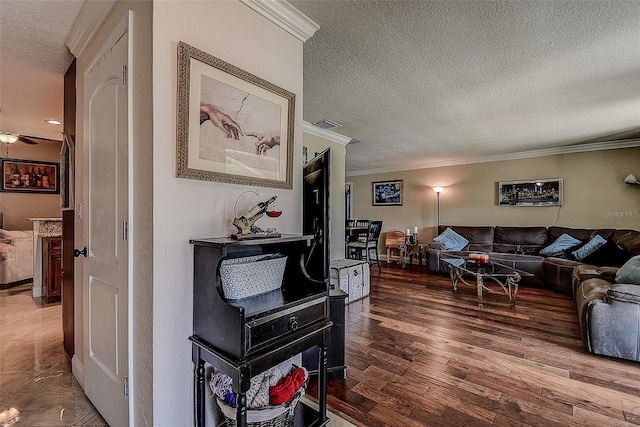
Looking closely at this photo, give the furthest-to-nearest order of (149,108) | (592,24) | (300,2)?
(592,24) → (300,2) → (149,108)

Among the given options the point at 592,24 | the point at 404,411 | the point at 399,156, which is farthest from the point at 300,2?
the point at 399,156

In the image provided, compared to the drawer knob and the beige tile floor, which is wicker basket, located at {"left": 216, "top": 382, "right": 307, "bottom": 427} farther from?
the beige tile floor

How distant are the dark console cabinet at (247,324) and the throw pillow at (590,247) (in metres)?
5.12

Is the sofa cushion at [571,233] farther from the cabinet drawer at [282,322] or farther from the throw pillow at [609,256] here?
the cabinet drawer at [282,322]

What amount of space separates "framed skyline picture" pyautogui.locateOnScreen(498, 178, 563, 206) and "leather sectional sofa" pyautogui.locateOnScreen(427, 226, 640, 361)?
0.55 m

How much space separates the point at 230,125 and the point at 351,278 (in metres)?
2.85

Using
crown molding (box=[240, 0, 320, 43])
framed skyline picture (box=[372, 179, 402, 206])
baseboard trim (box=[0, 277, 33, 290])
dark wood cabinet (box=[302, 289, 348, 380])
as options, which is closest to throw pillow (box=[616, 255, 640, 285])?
dark wood cabinet (box=[302, 289, 348, 380])

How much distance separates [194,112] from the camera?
4.53 feet

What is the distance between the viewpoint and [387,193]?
25.5 feet

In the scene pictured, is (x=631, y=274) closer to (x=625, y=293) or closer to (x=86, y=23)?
(x=625, y=293)

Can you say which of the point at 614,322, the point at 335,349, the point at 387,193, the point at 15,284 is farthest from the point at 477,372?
the point at 15,284

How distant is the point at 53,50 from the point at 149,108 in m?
1.75

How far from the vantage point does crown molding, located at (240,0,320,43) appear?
5.42ft

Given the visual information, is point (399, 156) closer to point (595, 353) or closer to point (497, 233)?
point (497, 233)
